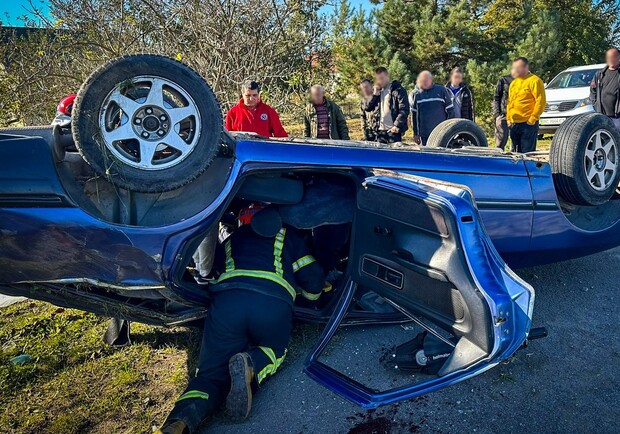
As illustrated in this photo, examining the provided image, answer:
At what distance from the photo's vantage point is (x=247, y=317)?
8.75 ft

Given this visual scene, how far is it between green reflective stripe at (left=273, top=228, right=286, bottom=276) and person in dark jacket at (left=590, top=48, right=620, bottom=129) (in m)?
5.94

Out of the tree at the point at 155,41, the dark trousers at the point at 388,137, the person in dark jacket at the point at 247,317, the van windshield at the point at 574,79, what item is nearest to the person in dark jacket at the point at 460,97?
the dark trousers at the point at 388,137

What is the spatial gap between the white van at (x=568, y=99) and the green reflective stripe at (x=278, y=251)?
940 centimetres

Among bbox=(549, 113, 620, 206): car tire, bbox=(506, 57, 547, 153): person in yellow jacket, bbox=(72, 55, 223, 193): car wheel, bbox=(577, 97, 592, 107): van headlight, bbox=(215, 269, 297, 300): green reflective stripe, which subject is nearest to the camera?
bbox=(72, 55, 223, 193): car wheel

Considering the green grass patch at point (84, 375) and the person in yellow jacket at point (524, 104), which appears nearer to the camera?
the green grass patch at point (84, 375)

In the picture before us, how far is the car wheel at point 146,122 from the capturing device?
2271mm

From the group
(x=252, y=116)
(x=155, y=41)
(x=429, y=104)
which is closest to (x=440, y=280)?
(x=252, y=116)

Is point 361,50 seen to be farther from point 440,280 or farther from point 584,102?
point 440,280

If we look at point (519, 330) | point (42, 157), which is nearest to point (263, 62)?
point (42, 157)

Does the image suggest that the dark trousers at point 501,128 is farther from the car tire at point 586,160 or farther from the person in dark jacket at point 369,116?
the car tire at point 586,160

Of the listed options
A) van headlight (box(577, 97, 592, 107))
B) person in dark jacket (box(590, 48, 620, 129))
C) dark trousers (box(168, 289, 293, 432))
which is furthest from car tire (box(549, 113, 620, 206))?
van headlight (box(577, 97, 592, 107))

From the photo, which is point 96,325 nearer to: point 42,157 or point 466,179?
point 42,157

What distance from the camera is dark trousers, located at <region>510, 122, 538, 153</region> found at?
687 centimetres

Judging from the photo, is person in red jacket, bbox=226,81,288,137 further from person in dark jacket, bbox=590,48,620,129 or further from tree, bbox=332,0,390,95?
tree, bbox=332,0,390,95
